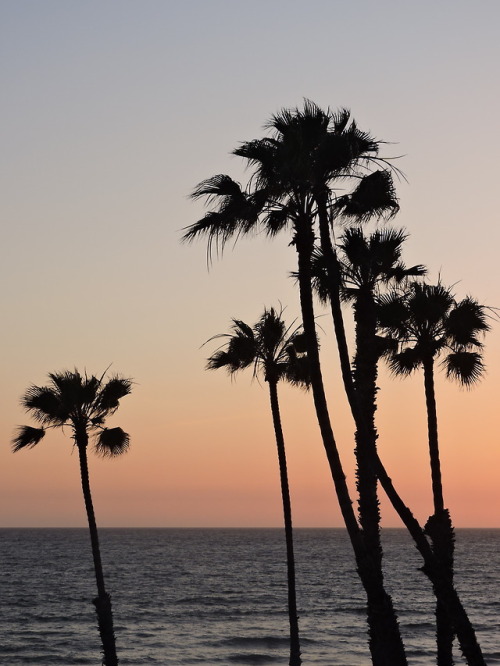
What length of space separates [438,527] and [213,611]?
54290 mm

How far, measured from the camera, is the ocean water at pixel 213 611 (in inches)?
2234

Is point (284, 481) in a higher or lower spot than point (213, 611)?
higher

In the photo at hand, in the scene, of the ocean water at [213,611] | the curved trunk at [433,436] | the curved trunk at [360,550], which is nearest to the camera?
the curved trunk at [360,550]

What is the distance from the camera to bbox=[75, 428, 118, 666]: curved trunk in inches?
1335

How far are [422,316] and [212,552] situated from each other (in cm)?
16176

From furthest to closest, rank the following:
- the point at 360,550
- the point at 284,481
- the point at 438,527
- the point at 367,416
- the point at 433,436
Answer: the point at 284,481 < the point at 433,436 < the point at 438,527 < the point at 367,416 < the point at 360,550

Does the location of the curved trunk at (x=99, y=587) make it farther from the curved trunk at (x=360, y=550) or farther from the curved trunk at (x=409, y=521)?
the curved trunk at (x=409, y=521)

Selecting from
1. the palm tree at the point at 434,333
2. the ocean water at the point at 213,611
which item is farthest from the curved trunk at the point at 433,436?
the ocean water at the point at 213,611

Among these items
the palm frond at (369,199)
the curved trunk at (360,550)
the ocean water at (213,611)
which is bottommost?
the ocean water at (213,611)

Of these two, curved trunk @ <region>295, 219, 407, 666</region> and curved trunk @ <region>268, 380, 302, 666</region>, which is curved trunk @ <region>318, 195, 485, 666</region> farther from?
curved trunk @ <region>268, 380, 302, 666</region>

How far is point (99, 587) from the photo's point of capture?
34.7 metres

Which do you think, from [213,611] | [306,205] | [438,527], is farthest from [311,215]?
[213,611]

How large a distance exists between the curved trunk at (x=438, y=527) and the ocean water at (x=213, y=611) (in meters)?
21.9

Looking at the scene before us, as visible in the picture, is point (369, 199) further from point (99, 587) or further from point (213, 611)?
point (213, 611)
